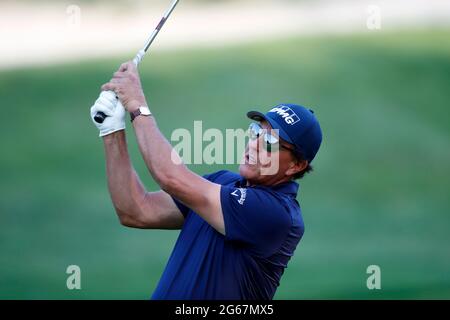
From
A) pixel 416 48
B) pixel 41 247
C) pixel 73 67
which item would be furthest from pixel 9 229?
pixel 416 48

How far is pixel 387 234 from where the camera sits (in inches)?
404

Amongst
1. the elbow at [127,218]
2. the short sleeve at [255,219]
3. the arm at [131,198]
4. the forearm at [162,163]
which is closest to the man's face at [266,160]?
the short sleeve at [255,219]

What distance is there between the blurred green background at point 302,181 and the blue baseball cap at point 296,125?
4489mm

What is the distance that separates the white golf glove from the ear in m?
0.79

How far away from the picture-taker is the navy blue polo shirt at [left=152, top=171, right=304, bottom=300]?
3.91 meters

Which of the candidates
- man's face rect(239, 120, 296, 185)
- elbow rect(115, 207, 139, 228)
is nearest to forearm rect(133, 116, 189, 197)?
man's face rect(239, 120, 296, 185)

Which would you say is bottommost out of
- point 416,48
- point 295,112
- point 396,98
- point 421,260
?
point 421,260

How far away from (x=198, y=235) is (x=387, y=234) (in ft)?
21.5

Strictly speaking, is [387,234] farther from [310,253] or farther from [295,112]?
[295,112]

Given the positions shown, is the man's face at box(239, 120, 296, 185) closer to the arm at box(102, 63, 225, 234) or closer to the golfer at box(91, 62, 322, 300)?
the golfer at box(91, 62, 322, 300)

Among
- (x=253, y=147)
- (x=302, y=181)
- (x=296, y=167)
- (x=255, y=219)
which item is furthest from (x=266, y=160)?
(x=302, y=181)

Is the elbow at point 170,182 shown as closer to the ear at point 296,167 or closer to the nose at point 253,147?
the nose at point 253,147

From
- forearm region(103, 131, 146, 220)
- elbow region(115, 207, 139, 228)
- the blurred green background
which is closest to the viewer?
forearm region(103, 131, 146, 220)

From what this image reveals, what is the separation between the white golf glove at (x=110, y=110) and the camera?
409 cm
